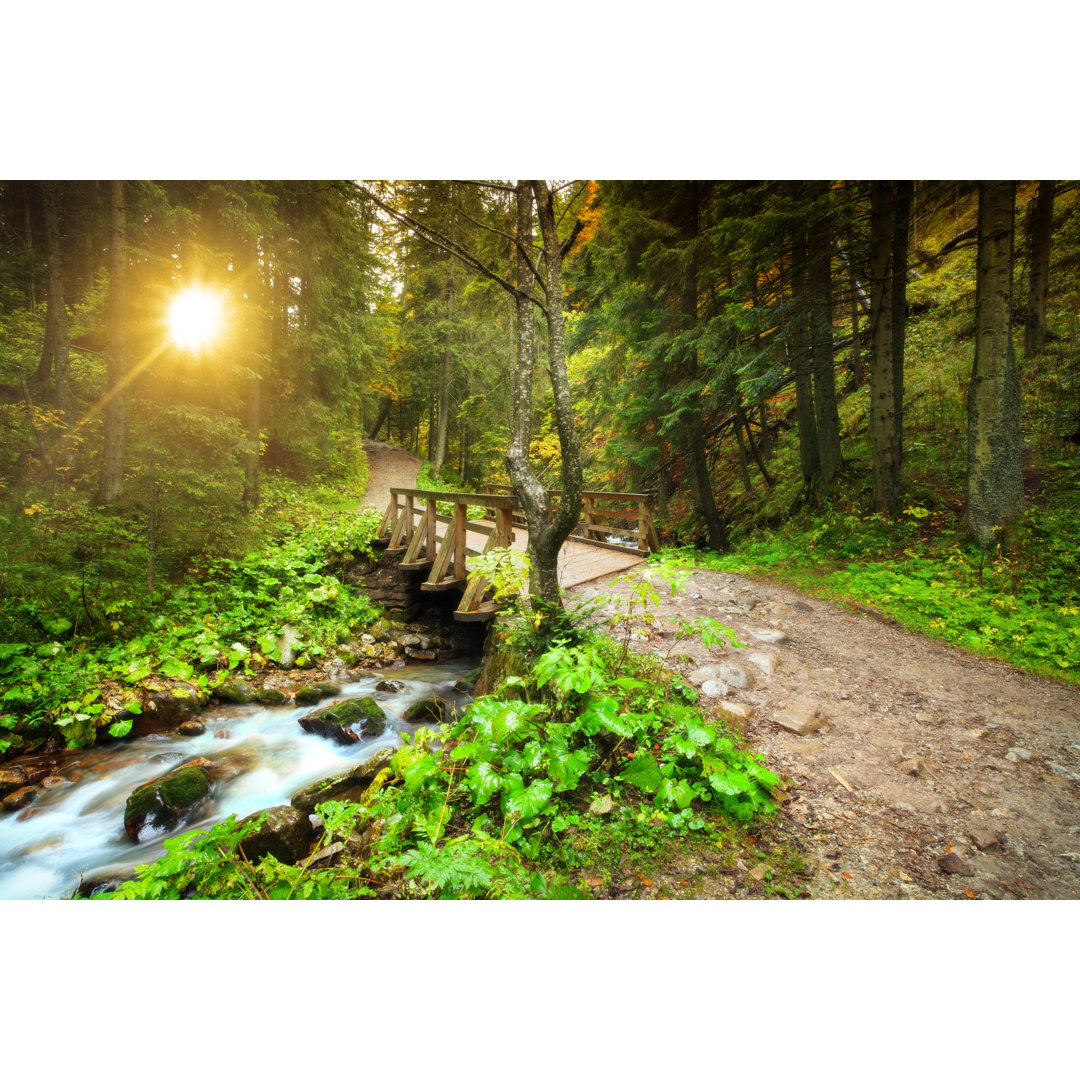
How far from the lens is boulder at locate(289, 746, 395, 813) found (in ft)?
10.9

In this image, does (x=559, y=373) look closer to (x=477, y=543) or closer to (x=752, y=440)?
(x=477, y=543)

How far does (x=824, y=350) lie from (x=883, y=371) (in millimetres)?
925

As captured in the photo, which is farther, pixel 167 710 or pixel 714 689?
pixel 167 710

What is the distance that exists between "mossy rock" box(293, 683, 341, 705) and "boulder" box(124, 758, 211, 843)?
4.12ft

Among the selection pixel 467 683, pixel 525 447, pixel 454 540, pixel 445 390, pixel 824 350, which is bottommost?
pixel 467 683

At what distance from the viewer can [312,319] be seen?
33.0 feet

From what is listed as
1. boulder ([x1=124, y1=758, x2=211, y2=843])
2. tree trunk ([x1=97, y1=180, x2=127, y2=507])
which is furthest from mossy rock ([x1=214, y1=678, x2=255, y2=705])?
tree trunk ([x1=97, y1=180, x2=127, y2=507])

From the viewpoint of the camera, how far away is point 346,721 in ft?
14.8

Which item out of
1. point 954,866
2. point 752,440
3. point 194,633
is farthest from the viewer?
point 752,440

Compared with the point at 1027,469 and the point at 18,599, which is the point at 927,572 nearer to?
the point at 1027,469

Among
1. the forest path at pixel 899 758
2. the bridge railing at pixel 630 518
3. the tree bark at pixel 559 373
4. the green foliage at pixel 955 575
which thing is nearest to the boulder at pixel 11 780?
the tree bark at pixel 559 373

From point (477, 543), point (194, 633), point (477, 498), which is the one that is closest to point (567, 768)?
point (477, 498)

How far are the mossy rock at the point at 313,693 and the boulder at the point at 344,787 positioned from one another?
1.54 m
